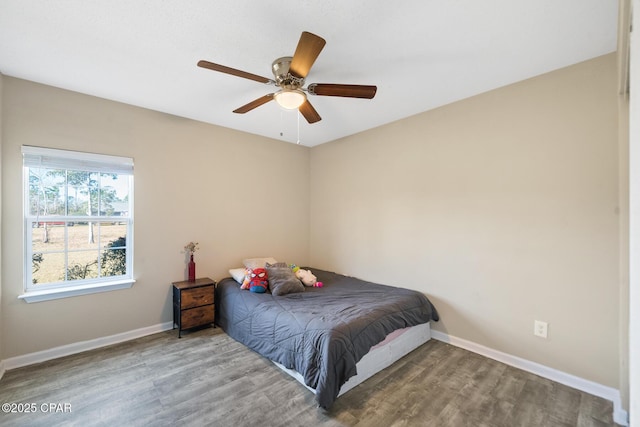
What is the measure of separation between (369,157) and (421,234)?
1.26 m

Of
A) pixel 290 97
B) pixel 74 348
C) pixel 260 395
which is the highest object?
pixel 290 97

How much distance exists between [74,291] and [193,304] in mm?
1084

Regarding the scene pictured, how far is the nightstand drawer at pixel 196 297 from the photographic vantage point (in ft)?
10.3

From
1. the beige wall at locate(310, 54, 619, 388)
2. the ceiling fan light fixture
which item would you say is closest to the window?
the ceiling fan light fixture

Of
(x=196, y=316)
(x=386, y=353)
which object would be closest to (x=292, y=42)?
(x=386, y=353)

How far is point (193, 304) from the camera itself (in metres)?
3.18

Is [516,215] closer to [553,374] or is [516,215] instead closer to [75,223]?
[553,374]

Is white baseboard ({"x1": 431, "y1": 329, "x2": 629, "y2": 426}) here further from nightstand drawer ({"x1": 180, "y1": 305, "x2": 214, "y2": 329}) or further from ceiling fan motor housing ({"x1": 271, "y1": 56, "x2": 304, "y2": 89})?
ceiling fan motor housing ({"x1": 271, "y1": 56, "x2": 304, "y2": 89})

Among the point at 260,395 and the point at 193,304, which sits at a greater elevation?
the point at 193,304

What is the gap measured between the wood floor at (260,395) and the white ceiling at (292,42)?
8.41ft

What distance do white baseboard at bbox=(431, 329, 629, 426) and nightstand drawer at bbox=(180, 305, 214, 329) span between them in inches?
103

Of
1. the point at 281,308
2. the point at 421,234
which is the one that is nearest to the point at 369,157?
the point at 421,234

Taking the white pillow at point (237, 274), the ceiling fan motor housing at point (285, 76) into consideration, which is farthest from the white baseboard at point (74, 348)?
the ceiling fan motor housing at point (285, 76)

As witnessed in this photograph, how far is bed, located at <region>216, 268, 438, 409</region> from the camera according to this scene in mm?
2113
